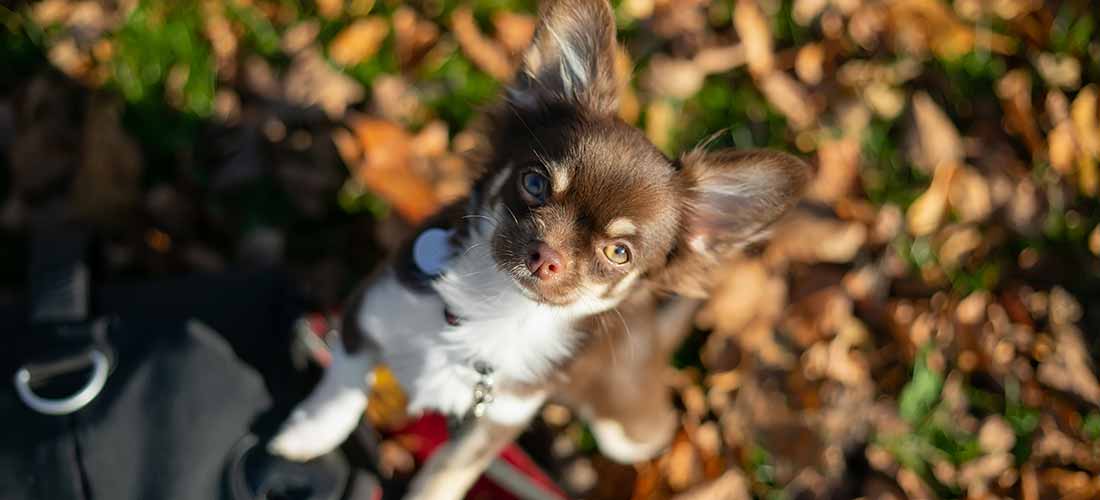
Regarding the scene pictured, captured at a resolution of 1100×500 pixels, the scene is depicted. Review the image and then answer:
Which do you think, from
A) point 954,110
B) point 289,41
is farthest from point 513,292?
point 954,110

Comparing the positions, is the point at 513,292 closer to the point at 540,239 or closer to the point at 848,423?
the point at 540,239

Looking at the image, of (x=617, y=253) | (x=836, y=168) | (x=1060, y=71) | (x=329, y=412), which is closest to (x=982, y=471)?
(x=836, y=168)

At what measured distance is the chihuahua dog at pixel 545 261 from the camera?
7.45 feet

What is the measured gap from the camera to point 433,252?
2.50 m

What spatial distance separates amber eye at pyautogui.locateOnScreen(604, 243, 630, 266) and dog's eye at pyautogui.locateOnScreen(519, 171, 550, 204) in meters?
0.22

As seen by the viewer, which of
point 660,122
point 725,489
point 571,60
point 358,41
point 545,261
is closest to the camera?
point 545,261

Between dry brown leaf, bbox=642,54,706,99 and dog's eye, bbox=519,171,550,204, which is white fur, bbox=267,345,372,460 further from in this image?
dry brown leaf, bbox=642,54,706,99

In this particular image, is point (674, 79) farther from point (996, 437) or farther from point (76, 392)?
point (76, 392)

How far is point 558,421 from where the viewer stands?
3512 millimetres

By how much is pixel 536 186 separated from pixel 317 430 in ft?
3.45

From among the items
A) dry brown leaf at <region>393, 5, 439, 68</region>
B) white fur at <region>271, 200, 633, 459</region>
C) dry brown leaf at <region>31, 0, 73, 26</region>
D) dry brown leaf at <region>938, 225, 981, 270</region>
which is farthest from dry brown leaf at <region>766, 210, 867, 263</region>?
dry brown leaf at <region>31, 0, 73, 26</region>

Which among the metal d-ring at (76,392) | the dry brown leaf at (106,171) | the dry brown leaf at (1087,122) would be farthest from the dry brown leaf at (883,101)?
the metal d-ring at (76,392)

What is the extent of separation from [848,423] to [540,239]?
193 centimetres

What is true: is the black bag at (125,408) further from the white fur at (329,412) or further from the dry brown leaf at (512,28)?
the dry brown leaf at (512,28)
